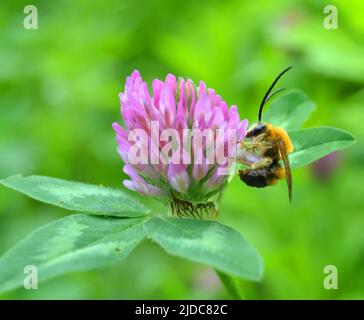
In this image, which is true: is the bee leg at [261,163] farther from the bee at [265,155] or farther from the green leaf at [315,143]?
the green leaf at [315,143]

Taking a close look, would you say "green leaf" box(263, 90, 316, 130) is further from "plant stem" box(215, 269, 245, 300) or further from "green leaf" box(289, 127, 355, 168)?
"plant stem" box(215, 269, 245, 300)

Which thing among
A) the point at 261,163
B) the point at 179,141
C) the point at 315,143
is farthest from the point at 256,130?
the point at 179,141

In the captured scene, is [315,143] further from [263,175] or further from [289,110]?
[289,110]

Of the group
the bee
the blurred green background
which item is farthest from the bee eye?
the blurred green background

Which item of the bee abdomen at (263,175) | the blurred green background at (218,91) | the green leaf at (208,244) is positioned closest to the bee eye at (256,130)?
the bee abdomen at (263,175)

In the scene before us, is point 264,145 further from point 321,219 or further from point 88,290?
point 88,290
